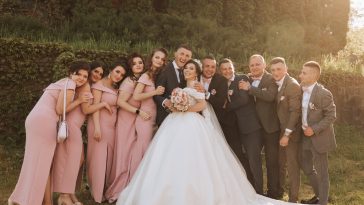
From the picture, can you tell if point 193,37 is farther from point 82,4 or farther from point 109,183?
point 109,183

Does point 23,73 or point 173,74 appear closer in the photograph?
point 173,74

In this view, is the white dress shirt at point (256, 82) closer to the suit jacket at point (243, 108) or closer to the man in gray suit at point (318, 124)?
the suit jacket at point (243, 108)

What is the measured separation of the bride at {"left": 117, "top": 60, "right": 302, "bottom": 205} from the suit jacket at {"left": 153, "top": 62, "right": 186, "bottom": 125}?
0.28m

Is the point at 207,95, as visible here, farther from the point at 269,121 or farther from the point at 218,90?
the point at 269,121

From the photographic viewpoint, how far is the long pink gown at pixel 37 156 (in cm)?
539

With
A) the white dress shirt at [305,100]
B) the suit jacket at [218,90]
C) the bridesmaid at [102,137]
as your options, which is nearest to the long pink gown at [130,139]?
the bridesmaid at [102,137]

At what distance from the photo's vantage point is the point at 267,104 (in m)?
6.56

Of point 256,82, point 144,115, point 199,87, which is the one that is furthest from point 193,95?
point 256,82

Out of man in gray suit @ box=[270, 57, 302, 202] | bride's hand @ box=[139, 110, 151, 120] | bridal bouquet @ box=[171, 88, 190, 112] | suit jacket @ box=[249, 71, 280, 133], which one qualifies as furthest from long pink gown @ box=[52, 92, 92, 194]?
man in gray suit @ box=[270, 57, 302, 202]

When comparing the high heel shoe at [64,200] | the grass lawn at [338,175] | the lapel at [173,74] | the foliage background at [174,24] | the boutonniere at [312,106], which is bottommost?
the grass lawn at [338,175]

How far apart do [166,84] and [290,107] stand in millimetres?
1856

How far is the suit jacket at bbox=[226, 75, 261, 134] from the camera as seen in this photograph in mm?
6566

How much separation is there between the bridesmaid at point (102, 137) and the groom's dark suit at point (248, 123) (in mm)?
1738

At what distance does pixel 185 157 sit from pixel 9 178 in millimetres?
3661
